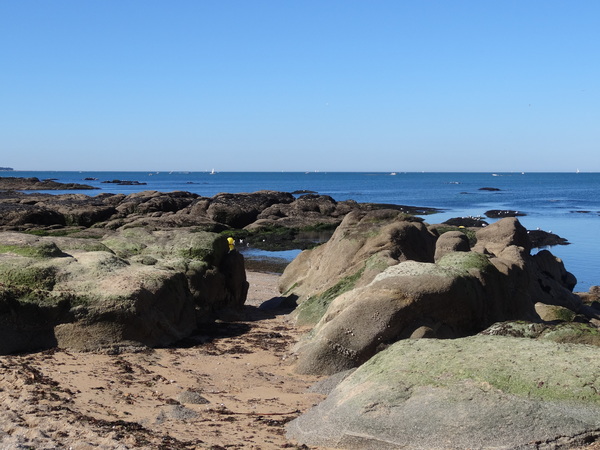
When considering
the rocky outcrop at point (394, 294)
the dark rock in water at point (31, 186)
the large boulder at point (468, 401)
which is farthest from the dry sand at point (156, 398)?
the dark rock in water at point (31, 186)

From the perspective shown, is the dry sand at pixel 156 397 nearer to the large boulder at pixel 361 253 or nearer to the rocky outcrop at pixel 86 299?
the rocky outcrop at pixel 86 299

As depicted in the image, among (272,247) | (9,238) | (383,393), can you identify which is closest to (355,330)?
(383,393)

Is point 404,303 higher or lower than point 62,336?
higher

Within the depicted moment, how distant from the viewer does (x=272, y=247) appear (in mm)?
37969

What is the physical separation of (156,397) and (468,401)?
14.0 feet

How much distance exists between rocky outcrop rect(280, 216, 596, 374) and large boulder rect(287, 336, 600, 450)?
2.48 metres

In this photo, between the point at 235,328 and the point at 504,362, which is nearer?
the point at 504,362

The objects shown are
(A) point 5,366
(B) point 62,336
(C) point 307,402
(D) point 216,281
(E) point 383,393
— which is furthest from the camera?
(D) point 216,281

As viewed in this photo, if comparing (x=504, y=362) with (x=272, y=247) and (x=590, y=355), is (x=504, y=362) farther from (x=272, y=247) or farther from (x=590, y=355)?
(x=272, y=247)

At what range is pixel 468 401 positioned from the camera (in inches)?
272

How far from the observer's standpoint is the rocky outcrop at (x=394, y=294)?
10.7 meters

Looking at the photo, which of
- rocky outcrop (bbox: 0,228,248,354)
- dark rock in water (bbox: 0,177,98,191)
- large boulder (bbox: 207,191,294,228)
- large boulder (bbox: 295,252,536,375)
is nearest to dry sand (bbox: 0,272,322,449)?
rocky outcrop (bbox: 0,228,248,354)

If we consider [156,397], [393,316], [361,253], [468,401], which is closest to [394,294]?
[393,316]

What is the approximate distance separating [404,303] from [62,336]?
554cm
